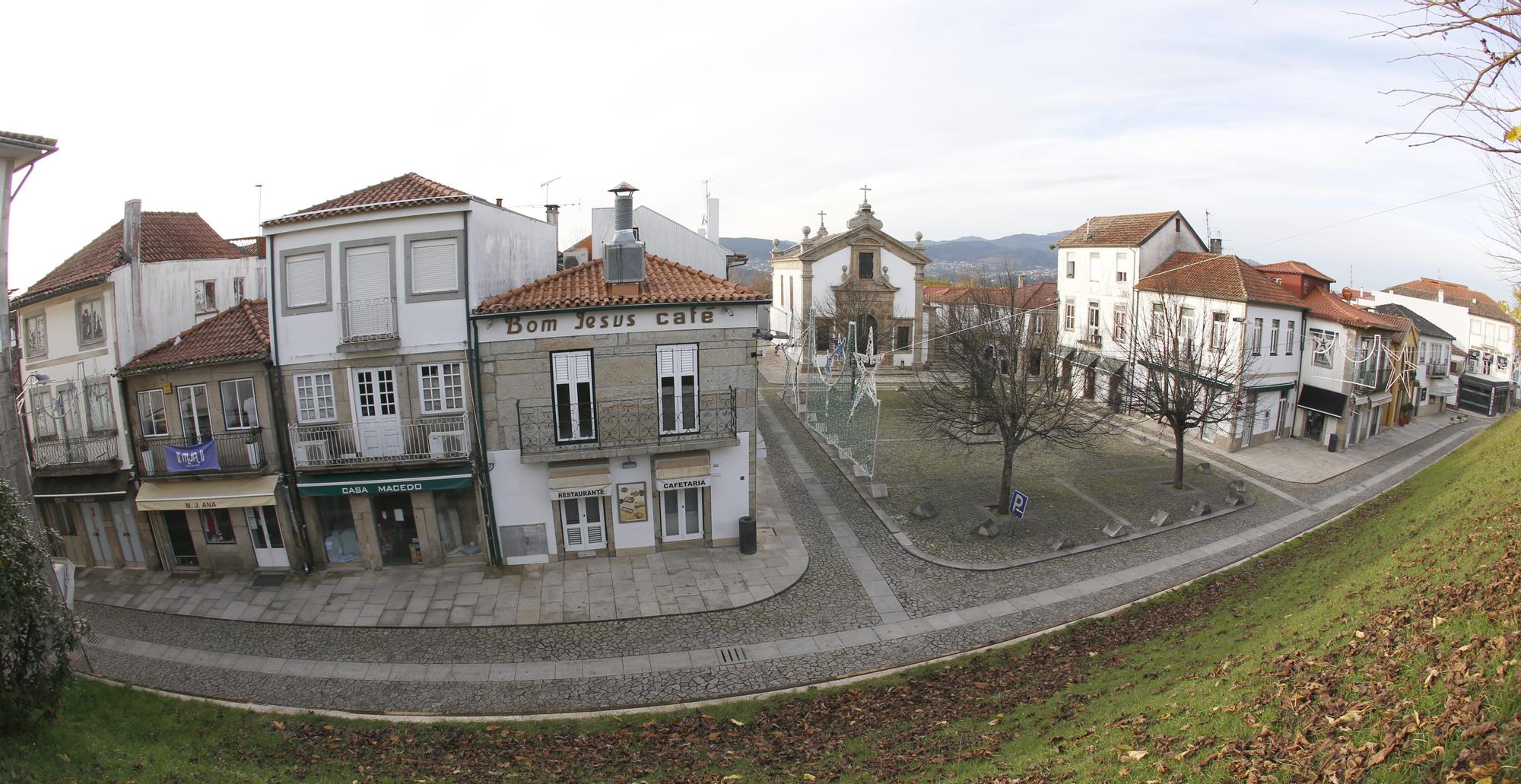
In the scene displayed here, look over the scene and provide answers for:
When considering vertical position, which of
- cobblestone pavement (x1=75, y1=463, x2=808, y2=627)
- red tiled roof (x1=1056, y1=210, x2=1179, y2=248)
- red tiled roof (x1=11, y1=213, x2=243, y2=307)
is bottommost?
cobblestone pavement (x1=75, y1=463, x2=808, y2=627)

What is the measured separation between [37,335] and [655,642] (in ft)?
66.9

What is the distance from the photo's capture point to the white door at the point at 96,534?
20.2m

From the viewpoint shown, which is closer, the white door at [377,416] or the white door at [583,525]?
the white door at [377,416]

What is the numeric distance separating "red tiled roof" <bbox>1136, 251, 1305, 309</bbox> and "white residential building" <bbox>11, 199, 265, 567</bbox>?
35307mm

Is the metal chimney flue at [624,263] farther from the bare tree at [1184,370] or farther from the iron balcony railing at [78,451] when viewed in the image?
the bare tree at [1184,370]

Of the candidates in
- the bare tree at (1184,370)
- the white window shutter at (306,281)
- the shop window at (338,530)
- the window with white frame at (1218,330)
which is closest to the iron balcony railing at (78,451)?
the shop window at (338,530)

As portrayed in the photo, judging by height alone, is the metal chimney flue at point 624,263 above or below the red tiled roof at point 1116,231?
below

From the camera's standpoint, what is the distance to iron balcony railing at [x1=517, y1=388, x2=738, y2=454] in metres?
18.3

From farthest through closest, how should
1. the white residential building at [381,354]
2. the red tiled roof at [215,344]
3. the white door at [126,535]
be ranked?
the white door at [126,535] < the red tiled roof at [215,344] < the white residential building at [381,354]

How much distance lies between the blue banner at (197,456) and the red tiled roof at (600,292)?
7437 mm

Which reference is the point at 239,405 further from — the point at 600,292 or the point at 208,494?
the point at 600,292

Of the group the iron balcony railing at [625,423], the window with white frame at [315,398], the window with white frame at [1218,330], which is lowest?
the iron balcony railing at [625,423]

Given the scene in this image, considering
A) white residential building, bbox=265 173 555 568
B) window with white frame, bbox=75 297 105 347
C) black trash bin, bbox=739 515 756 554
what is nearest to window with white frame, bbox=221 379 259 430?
white residential building, bbox=265 173 555 568

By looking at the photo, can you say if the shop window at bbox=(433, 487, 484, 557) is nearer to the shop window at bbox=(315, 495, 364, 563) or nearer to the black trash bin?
the shop window at bbox=(315, 495, 364, 563)
